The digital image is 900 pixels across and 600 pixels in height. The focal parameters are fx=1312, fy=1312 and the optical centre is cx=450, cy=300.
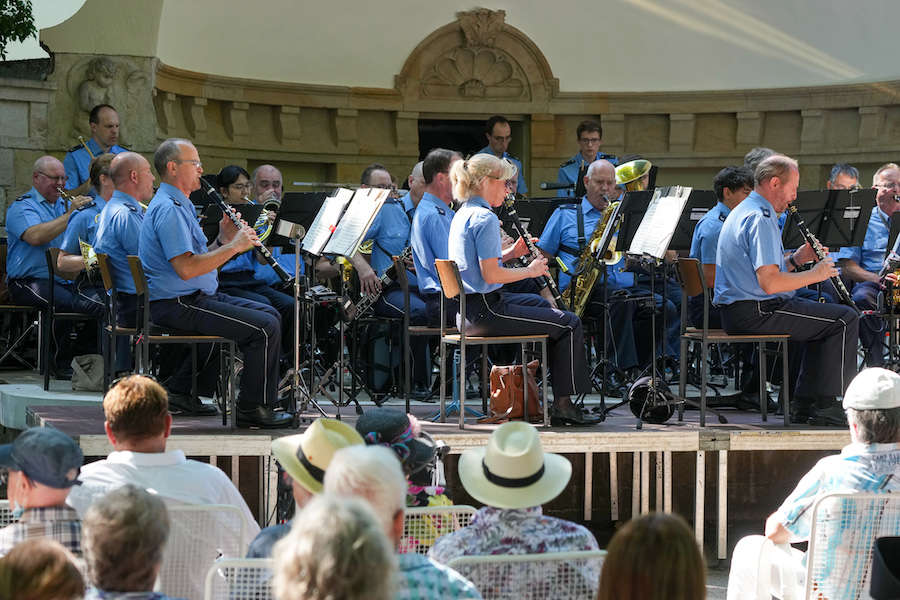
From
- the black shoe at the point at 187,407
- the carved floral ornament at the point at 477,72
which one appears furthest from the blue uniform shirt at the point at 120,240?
the carved floral ornament at the point at 477,72

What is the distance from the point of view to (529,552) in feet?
11.0

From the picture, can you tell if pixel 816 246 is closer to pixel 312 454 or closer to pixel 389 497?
pixel 312 454

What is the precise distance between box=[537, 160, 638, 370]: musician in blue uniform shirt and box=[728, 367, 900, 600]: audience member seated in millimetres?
4385

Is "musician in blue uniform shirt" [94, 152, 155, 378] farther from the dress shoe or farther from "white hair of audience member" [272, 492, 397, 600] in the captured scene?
"white hair of audience member" [272, 492, 397, 600]

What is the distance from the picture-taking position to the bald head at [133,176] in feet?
22.1

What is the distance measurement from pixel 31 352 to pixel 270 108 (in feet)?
11.5

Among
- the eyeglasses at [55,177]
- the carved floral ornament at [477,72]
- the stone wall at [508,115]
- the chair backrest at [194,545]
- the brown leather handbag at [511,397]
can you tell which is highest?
the carved floral ornament at [477,72]

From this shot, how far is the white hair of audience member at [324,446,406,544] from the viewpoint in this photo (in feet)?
8.82

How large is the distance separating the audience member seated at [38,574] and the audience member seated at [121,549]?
177 mm

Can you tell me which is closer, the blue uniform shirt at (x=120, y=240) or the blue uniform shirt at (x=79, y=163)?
the blue uniform shirt at (x=120, y=240)

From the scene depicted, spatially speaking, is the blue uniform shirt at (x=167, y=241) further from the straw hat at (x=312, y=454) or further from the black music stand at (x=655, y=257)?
the straw hat at (x=312, y=454)

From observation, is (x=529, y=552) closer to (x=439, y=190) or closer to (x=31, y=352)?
(x=439, y=190)

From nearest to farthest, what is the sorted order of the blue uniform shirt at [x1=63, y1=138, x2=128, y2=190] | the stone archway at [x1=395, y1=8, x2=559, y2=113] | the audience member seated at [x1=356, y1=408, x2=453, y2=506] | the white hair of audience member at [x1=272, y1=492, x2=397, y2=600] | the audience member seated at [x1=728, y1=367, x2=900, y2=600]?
the white hair of audience member at [x1=272, y1=492, x2=397, y2=600] → the audience member seated at [x1=356, y1=408, x2=453, y2=506] → the audience member seated at [x1=728, y1=367, x2=900, y2=600] → the blue uniform shirt at [x1=63, y1=138, x2=128, y2=190] → the stone archway at [x1=395, y1=8, x2=559, y2=113]

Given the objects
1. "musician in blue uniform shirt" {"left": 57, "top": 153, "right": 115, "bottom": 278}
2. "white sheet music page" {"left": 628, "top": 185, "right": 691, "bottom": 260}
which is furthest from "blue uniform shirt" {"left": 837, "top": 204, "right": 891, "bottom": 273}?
"musician in blue uniform shirt" {"left": 57, "top": 153, "right": 115, "bottom": 278}
